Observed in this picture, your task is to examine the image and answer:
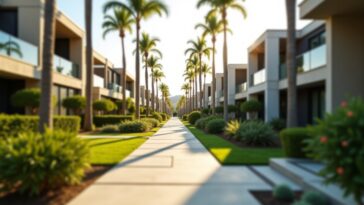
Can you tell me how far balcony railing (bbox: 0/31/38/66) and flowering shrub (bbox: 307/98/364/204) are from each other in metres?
16.0

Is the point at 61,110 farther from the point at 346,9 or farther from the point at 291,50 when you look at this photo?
the point at 346,9

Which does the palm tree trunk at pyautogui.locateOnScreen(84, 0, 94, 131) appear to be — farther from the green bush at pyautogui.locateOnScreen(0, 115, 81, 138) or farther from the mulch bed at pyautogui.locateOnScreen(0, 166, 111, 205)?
the mulch bed at pyautogui.locateOnScreen(0, 166, 111, 205)

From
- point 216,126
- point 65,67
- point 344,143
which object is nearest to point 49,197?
point 344,143

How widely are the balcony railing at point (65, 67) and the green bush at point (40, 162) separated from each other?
54.5ft

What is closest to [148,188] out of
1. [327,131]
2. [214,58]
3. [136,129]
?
[327,131]

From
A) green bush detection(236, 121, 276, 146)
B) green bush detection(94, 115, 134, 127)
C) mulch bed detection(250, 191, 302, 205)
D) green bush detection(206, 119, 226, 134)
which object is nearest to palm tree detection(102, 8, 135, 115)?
green bush detection(94, 115, 134, 127)

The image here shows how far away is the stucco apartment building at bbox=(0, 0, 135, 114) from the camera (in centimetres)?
1838

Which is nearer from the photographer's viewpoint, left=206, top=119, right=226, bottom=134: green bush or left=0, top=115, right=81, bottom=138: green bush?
left=0, top=115, right=81, bottom=138: green bush

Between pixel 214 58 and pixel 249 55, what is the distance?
208 inches

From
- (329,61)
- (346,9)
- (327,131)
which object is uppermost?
(346,9)

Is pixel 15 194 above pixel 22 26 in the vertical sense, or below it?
below

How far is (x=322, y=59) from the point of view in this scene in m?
16.7

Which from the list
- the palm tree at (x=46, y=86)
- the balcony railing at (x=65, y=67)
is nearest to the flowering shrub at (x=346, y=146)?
the palm tree at (x=46, y=86)

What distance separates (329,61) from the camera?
1496cm
